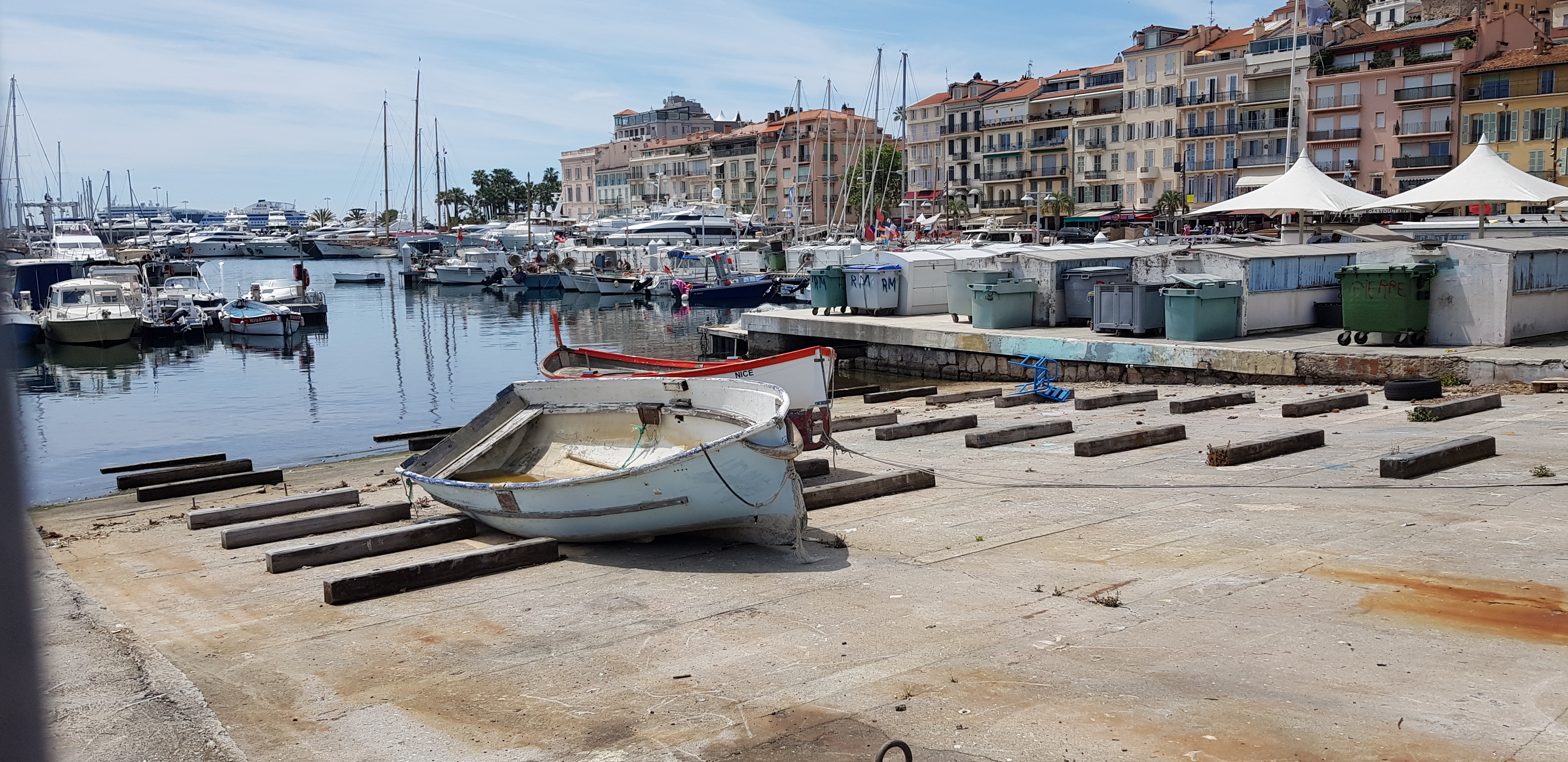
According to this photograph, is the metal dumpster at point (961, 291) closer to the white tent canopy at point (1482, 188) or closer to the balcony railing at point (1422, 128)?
the white tent canopy at point (1482, 188)

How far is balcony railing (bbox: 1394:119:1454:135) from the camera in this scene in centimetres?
6488

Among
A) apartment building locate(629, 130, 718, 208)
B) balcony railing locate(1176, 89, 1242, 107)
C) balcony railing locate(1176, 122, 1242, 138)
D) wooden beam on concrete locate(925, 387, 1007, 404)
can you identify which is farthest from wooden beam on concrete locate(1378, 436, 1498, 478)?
apartment building locate(629, 130, 718, 208)

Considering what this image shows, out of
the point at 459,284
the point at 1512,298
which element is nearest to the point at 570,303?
the point at 459,284

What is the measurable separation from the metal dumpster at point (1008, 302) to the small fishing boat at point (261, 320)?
108ft

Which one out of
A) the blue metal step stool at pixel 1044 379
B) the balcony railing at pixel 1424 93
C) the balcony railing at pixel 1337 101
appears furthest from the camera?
the balcony railing at pixel 1337 101

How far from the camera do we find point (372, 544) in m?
10.1

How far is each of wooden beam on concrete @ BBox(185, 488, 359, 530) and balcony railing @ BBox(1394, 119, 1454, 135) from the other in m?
67.7

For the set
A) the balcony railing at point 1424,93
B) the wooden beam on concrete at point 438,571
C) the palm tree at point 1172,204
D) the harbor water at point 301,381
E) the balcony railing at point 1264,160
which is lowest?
the harbor water at point 301,381

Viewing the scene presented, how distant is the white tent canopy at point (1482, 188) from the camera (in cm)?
2284

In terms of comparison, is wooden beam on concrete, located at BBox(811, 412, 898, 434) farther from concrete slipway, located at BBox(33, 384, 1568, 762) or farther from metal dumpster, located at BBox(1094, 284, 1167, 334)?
metal dumpster, located at BBox(1094, 284, 1167, 334)

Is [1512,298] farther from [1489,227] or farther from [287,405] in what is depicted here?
[287,405]

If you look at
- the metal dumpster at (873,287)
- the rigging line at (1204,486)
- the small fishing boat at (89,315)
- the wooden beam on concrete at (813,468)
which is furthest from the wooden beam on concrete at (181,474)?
the small fishing boat at (89,315)

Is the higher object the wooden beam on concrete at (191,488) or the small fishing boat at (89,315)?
the small fishing boat at (89,315)

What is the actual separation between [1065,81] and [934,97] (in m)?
15.6
